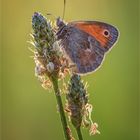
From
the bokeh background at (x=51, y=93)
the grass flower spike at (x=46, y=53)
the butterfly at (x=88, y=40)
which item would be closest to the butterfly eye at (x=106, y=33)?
the butterfly at (x=88, y=40)

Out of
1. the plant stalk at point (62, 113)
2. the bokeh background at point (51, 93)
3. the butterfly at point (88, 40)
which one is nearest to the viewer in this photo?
the plant stalk at point (62, 113)

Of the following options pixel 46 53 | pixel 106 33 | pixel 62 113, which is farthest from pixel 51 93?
pixel 62 113

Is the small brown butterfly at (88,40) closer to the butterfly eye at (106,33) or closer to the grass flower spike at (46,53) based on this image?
the butterfly eye at (106,33)

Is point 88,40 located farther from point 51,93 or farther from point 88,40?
point 51,93
